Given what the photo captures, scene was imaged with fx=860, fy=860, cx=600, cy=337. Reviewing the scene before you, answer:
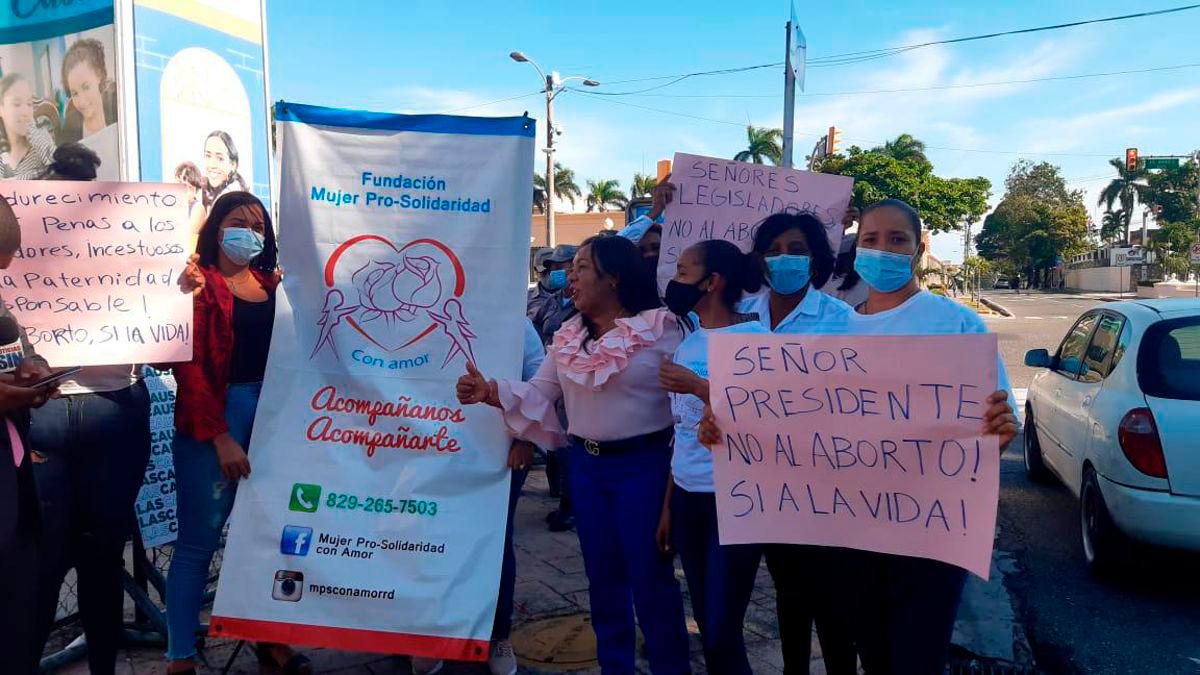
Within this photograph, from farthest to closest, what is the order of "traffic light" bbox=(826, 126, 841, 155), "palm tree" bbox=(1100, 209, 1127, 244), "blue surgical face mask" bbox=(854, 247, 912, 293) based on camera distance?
"palm tree" bbox=(1100, 209, 1127, 244)
"traffic light" bbox=(826, 126, 841, 155)
"blue surgical face mask" bbox=(854, 247, 912, 293)

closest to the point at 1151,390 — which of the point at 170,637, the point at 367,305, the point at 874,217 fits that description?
the point at 874,217

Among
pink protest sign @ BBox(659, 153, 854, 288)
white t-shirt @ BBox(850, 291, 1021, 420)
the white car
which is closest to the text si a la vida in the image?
white t-shirt @ BBox(850, 291, 1021, 420)

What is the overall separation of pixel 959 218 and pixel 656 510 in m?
43.0

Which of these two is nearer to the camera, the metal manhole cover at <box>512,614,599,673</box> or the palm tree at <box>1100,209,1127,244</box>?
the metal manhole cover at <box>512,614,599,673</box>

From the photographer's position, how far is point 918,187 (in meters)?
39.5

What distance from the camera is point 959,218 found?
137 ft

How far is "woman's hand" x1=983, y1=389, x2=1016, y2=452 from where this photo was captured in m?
2.31

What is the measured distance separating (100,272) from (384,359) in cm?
103

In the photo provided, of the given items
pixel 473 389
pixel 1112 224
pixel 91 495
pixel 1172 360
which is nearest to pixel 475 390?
pixel 473 389

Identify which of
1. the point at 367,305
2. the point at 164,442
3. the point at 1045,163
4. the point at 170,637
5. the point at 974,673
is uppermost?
the point at 1045,163

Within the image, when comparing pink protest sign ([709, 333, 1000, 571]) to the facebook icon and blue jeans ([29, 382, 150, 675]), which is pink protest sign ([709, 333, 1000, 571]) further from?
blue jeans ([29, 382, 150, 675])

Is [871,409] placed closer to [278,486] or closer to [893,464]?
[893,464]

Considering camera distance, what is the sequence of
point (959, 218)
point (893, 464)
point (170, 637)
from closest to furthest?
point (893, 464) → point (170, 637) → point (959, 218)

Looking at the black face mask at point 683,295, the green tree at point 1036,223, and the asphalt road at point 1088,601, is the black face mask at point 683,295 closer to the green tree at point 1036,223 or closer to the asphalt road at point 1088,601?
the asphalt road at point 1088,601
